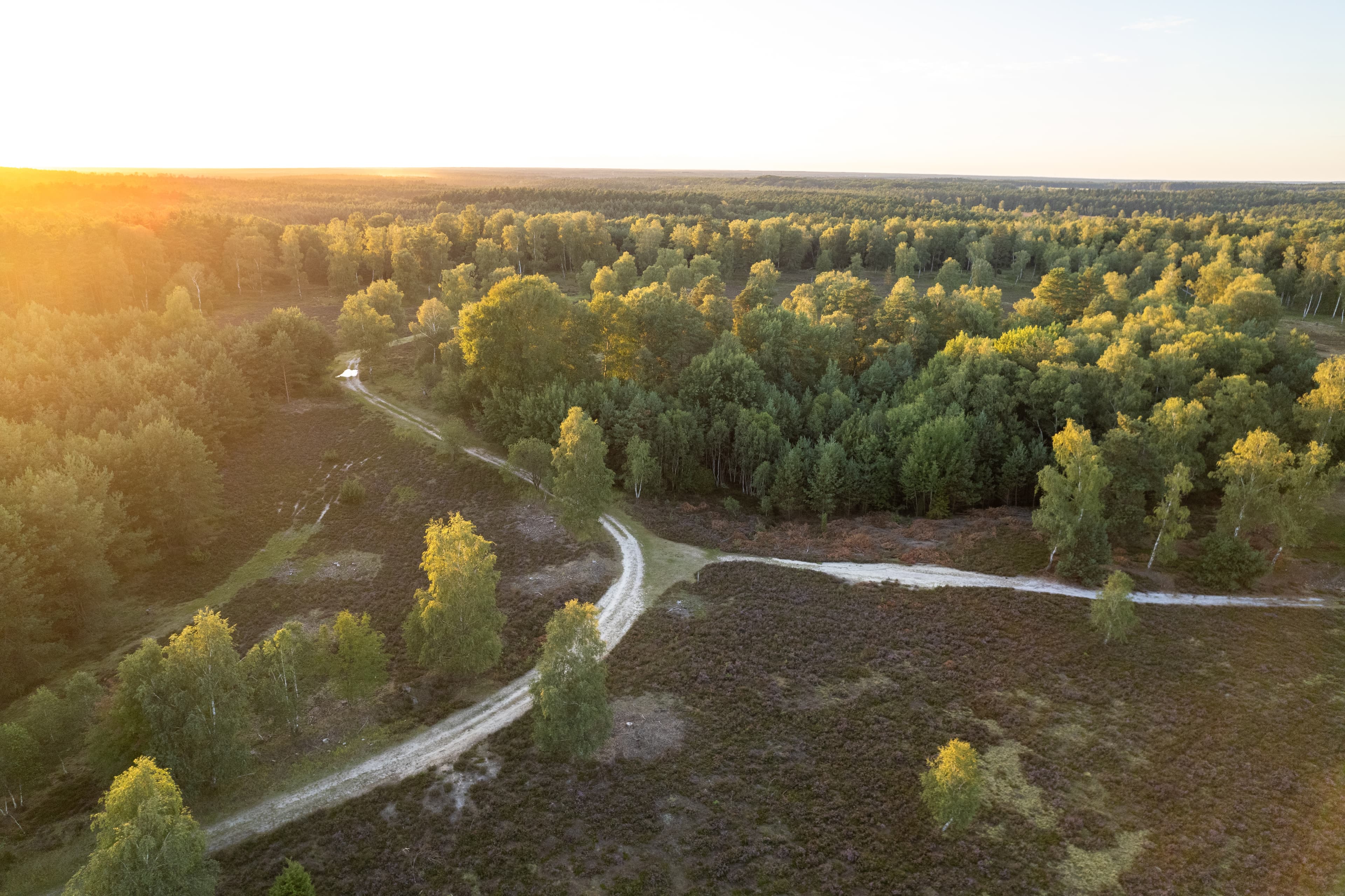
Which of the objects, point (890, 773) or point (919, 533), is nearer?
point (890, 773)

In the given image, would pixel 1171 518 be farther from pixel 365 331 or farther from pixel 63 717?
pixel 365 331

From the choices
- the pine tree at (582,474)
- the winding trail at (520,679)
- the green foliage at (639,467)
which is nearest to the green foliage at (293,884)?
the winding trail at (520,679)

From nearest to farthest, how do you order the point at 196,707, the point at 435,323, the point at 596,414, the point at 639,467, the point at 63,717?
the point at 196,707, the point at 63,717, the point at 639,467, the point at 596,414, the point at 435,323

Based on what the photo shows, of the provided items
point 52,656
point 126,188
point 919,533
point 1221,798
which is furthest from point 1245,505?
point 126,188

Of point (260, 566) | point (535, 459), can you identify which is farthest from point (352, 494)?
point (535, 459)

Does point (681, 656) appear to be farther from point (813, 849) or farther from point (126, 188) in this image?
point (126, 188)

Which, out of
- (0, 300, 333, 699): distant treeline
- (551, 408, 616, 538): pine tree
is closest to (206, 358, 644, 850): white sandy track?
(551, 408, 616, 538): pine tree
